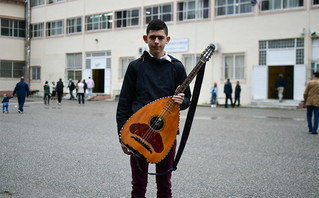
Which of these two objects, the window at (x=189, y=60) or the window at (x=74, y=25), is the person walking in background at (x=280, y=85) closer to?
the window at (x=189, y=60)

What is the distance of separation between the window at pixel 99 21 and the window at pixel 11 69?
10288mm

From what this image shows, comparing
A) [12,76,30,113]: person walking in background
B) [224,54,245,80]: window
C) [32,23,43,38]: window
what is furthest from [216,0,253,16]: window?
[32,23,43,38]: window

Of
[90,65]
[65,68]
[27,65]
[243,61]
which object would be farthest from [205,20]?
[27,65]

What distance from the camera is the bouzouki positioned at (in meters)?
2.94

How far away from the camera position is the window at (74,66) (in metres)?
36.5

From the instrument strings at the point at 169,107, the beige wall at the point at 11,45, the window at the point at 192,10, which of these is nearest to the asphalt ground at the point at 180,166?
the instrument strings at the point at 169,107

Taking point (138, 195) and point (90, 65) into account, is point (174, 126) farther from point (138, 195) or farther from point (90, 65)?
point (90, 65)

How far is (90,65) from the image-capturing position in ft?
117

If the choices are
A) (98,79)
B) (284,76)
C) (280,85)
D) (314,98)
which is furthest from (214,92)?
(98,79)

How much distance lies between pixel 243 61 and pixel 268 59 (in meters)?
2.00

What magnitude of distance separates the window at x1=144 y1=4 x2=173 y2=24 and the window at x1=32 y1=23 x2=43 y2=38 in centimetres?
1477

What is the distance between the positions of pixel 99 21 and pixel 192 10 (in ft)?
34.8

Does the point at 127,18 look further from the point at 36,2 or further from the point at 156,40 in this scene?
the point at 156,40

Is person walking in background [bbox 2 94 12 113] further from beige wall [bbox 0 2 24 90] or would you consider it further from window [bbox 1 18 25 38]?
window [bbox 1 18 25 38]
